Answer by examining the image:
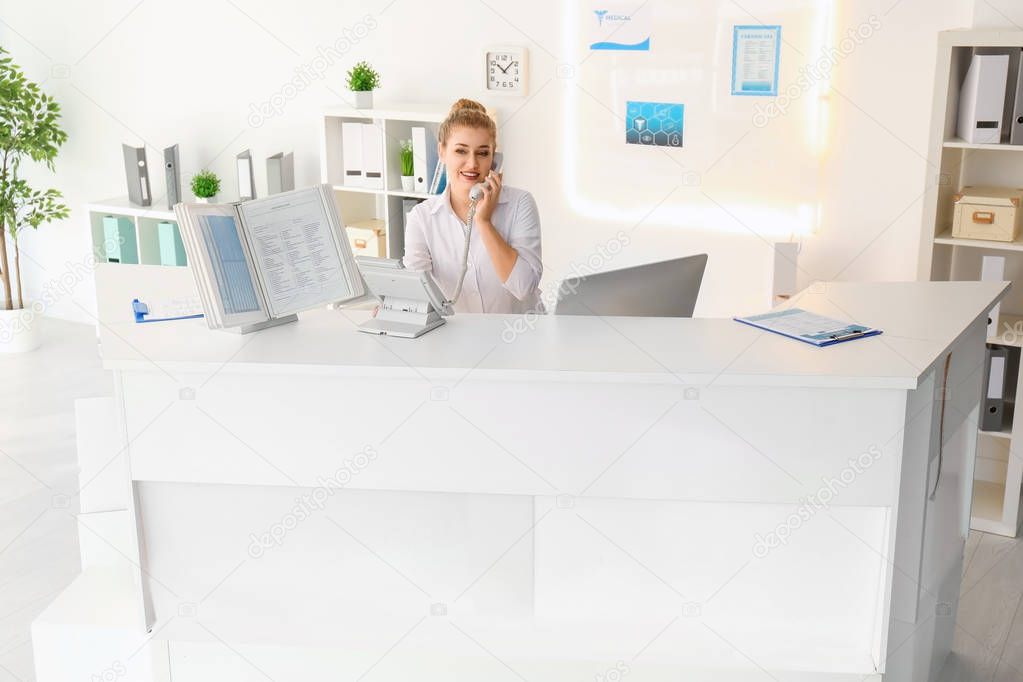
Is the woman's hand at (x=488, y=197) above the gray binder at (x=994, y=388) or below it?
above

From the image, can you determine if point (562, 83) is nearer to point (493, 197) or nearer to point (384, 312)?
point (493, 197)

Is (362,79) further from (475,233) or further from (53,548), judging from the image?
(53,548)

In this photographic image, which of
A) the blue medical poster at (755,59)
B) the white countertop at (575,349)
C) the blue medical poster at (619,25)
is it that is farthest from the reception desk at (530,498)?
the blue medical poster at (619,25)

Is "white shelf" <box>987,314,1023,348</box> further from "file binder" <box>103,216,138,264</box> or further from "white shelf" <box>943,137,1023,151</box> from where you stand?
"file binder" <box>103,216,138,264</box>

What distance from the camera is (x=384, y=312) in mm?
2588

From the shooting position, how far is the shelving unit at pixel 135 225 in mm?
5904

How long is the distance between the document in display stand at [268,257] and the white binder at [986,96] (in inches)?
94.5

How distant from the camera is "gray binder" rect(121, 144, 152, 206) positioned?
595cm

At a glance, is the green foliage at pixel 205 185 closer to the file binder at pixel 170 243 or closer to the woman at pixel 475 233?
the file binder at pixel 170 243

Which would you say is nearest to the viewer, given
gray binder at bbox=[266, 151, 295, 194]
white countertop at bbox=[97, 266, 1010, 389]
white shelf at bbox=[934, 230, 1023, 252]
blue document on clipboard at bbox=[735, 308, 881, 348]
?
white countertop at bbox=[97, 266, 1010, 389]

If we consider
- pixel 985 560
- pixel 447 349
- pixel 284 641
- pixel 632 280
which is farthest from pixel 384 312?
pixel 985 560

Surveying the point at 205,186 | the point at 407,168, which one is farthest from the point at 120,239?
the point at 407,168

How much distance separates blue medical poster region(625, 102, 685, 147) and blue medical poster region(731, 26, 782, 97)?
11.3 inches

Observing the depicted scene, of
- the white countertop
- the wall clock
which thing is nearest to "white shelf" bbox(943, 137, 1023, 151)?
the white countertop
